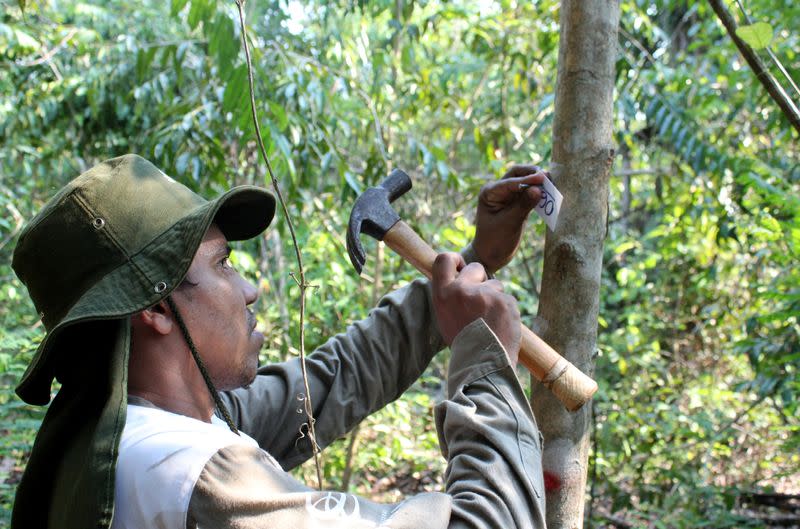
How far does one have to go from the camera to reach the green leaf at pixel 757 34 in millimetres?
1772

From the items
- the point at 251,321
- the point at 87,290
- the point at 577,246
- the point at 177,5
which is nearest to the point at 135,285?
the point at 87,290

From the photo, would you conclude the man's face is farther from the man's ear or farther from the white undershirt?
the white undershirt

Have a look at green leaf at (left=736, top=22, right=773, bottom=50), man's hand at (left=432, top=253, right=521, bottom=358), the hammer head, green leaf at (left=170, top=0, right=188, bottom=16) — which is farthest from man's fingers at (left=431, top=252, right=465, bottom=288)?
Result: green leaf at (left=170, top=0, right=188, bottom=16)

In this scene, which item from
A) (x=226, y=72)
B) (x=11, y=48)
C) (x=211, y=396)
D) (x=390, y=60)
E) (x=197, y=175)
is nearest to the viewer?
(x=211, y=396)

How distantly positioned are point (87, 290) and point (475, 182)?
3203 mm

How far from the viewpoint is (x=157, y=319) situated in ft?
4.69

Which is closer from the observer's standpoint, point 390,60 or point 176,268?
point 176,268

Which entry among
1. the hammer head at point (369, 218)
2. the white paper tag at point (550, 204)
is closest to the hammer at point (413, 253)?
the hammer head at point (369, 218)

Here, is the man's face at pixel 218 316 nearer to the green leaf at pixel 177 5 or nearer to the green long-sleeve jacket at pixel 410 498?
the green long-sleeve jacket at pixel 410 498

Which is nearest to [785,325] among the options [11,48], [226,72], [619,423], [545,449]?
[619,423]

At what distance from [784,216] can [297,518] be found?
3445 mm

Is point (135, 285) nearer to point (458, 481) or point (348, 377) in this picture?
point (458, 481)

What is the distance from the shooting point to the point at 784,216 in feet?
12.4

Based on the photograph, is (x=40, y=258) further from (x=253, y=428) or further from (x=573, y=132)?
(x=573, y=132)
